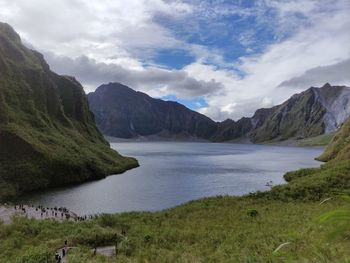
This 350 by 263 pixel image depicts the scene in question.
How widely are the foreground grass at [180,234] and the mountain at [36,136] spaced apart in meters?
47.5

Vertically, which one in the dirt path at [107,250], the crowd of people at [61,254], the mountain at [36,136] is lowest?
the dirt path at [107,250]

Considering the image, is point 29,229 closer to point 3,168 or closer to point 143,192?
point 143,192

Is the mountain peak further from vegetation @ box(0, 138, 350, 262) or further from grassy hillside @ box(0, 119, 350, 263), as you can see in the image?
grassy hillside @ box(0, 119, 350, 263)

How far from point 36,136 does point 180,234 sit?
95.8 m

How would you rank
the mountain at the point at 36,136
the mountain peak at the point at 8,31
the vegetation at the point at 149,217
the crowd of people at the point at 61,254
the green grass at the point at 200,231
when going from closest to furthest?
the vegetation at the point at 149,217 < the green grass at the point at 200,231 < the crowd of people at the point at 61,254 < the mountain at the point at 36,136 < the mountain peak at the point at 8,31

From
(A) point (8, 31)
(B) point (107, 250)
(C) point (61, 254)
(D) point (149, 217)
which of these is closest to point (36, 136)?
(A) point (8, 31)

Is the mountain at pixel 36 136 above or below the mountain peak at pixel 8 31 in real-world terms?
below

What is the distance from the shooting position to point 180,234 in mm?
33594

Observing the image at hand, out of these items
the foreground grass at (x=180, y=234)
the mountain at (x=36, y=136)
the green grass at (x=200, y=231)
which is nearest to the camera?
the green grass at (x=200, y=231)

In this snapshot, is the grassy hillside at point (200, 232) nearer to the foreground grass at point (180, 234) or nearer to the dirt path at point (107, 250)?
the foreground grass at point (180, 234)

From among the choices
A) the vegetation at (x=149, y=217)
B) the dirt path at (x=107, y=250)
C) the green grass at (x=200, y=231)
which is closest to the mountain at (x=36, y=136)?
the vegetation at (x=149, y=217)

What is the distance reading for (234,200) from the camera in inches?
2320

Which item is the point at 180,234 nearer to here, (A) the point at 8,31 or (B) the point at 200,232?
(B) the point at 200,232

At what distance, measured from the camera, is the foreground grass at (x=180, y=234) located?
23500 mm
